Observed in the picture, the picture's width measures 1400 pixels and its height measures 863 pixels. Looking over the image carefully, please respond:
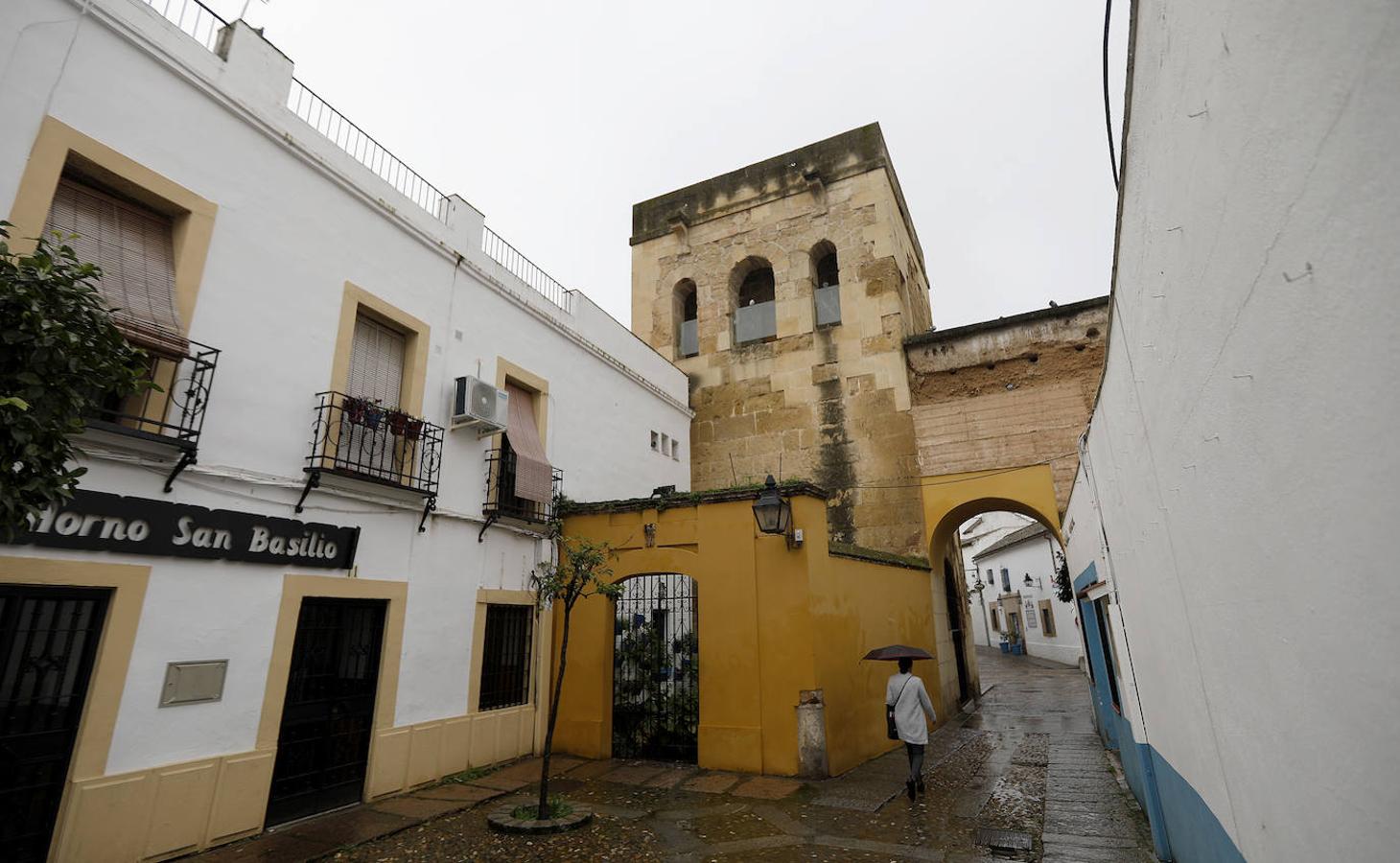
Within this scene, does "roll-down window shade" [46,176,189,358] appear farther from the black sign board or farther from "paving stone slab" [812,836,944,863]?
"paving stone slab" [812,836,944,863]

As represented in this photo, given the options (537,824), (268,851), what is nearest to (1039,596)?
(537,824)

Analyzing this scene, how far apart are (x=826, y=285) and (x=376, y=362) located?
11.0 meters

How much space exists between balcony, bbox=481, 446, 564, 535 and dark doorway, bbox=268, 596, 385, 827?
6.46 ft

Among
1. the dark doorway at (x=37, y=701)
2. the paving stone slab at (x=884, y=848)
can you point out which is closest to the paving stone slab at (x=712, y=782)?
the paving stone slab at (x=884, y=848)

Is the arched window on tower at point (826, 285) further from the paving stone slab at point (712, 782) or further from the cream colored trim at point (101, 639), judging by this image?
the cream colored trim at point (101, 639)

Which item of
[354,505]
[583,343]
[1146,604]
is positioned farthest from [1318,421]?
[583,343]

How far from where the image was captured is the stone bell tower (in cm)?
1374

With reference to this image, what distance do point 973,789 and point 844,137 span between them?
44.9 feet

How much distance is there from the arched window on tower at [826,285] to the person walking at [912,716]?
904cm

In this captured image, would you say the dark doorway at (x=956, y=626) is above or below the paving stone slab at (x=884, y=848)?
above

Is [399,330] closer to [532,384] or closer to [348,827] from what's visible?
[532,384]

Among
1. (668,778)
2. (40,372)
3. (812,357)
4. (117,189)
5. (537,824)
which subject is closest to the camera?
(40,372)

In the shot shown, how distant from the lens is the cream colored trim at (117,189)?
5094mm

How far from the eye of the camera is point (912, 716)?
7.32 meters
